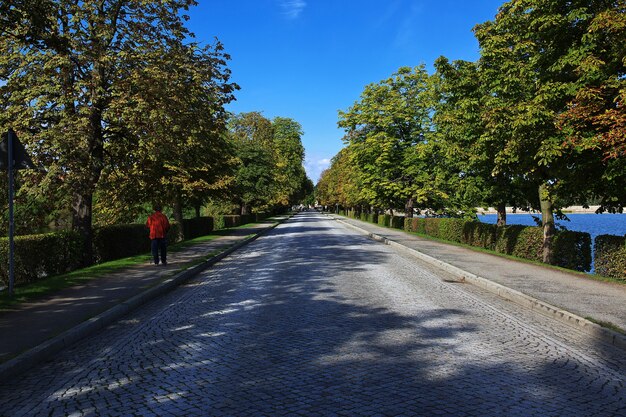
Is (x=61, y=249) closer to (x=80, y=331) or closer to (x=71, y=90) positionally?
(x=71, y=90)

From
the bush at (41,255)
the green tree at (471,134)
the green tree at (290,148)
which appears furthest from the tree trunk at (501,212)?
the green tree at (290,148)

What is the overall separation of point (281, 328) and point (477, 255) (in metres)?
12.1

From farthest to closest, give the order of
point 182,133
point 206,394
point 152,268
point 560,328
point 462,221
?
1. point 462,221
2. point 182,133
3. point 152,268
4. point 560,328
5. point 206,394

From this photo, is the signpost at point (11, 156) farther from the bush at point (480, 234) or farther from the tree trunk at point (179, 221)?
the bush at point (480, 234)

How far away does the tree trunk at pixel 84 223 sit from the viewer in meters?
15.0

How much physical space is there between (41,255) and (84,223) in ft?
9.93

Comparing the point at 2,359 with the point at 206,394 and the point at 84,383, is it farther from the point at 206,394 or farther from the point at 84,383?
the point at 206,394

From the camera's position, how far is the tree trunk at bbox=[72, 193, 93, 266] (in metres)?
15.0

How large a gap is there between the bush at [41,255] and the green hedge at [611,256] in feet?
50.7

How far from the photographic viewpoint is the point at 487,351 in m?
5.51

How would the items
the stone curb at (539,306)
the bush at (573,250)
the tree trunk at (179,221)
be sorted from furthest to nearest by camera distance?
the tree trunk at (179,221)
the bush at (573,250)
the stone curb at (539,306)

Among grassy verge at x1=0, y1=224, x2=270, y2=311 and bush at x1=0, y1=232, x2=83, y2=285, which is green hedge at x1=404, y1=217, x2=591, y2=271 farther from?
bush at x1=0, y1=232, x2=83, y2=285

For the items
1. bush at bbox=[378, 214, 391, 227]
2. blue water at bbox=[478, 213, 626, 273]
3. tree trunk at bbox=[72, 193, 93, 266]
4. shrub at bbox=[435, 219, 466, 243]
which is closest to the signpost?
tree trunk at bbox=[72, 193, 93, 266]

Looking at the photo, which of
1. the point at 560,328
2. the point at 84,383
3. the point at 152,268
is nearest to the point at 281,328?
the point at 84,383
